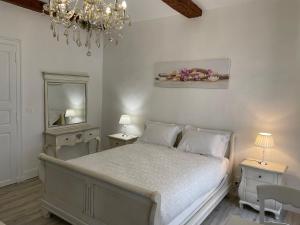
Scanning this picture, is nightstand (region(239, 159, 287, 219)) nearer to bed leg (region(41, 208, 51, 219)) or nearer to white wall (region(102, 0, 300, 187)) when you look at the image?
white wall (region(102, 0, 300, 187))

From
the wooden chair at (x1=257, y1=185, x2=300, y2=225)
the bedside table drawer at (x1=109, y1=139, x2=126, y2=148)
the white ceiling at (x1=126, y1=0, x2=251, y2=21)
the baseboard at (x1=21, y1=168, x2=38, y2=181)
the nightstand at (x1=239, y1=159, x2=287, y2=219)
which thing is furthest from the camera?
the bedside table drawer at (x1=109, y1=139, x2=126, y2=148)

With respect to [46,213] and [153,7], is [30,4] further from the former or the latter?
[46,213]

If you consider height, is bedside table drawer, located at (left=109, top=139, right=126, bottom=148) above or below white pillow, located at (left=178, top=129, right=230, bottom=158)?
below

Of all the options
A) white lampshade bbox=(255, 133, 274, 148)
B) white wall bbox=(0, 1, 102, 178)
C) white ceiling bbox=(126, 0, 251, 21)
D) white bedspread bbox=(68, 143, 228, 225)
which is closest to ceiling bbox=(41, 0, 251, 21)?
white ceiling bbox=(126, 0, 251, 21)

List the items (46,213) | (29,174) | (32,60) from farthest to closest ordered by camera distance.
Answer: (29,174) → (32,60) → (46,213)

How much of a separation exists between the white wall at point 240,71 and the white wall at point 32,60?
55.0 inches

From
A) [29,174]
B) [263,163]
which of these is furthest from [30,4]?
[263,163]

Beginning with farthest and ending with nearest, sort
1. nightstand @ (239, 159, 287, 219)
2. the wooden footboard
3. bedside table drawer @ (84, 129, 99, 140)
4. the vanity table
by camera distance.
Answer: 1. bedside table drawer @ (84, 129, 99, 140)
2. the vanity table
3. nightstand @ (239, 159, 287, 219)
4. the wooden footboard

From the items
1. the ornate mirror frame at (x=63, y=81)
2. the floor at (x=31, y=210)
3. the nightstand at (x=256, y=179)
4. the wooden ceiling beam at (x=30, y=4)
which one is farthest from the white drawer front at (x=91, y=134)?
the nightstand at (x=256, y=179)

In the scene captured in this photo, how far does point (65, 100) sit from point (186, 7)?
2.59 metres

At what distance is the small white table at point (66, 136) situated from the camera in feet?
12.4

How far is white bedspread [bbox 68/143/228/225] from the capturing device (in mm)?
2141

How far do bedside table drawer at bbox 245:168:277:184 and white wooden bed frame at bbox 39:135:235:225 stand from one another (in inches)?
19.8

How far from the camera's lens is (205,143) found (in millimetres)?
3223
